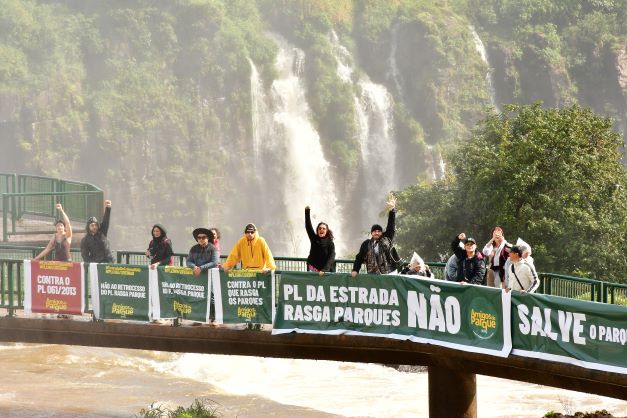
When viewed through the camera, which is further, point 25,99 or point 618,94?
point 618,94

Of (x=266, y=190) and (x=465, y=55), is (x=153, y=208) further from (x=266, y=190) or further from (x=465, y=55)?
(x=465, y=55)

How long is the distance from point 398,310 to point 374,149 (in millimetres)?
60661

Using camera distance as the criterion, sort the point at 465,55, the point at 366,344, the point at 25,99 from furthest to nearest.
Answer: the point at 465,55 → the point at 25,99 → the point at 366,344

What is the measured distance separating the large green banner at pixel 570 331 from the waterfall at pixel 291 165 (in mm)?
60889

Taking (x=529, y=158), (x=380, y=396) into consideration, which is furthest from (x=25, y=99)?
(x=380, y=396)

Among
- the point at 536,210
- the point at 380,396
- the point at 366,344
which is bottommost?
the point at 380,396

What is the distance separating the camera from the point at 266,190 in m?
79.1

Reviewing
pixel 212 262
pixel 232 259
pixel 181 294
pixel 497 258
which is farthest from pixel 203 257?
pixel 497 258

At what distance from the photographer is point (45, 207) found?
3372cm

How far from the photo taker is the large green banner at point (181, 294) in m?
20.0

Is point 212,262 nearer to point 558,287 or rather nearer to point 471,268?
point 471,268

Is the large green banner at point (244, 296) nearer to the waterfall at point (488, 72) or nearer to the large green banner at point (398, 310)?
the large green banner at point (398, 310)

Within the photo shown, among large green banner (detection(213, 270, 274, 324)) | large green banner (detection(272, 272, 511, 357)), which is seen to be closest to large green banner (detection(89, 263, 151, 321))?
large green banner (detection(213, 270, 274, 324))

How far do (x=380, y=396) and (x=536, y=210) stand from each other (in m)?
10.7
